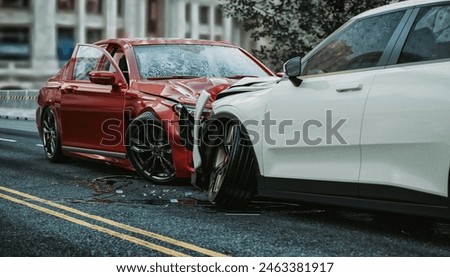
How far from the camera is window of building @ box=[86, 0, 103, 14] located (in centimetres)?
6625

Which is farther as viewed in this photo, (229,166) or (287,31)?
(287,31)

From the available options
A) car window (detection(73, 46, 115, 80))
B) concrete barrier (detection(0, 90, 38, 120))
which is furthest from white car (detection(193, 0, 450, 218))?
concrete barrier (detection(0, 90, 38, 120))

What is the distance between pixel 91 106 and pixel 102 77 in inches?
28.2

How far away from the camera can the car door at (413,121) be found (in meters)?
5.65

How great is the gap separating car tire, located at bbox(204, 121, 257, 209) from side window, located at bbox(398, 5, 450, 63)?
1.74 metres

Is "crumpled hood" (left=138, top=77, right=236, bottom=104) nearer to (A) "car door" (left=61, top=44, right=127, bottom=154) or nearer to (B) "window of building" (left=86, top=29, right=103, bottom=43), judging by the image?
(A) "car door" (left=61, top=44, right=127, bottom=154)

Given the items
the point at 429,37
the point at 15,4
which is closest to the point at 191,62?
the point at 429,37

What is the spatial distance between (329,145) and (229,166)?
111cm

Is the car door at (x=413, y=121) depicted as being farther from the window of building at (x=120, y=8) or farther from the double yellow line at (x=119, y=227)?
the window of building at (x=120, y=8)

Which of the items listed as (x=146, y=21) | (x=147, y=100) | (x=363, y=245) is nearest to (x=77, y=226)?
(x=363, y=245)

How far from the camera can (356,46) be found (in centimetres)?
655

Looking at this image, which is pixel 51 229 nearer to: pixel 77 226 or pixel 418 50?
pixel 77 226

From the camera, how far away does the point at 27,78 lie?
194ft

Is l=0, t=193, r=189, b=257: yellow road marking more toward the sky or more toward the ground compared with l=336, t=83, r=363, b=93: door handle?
more toward the ground
